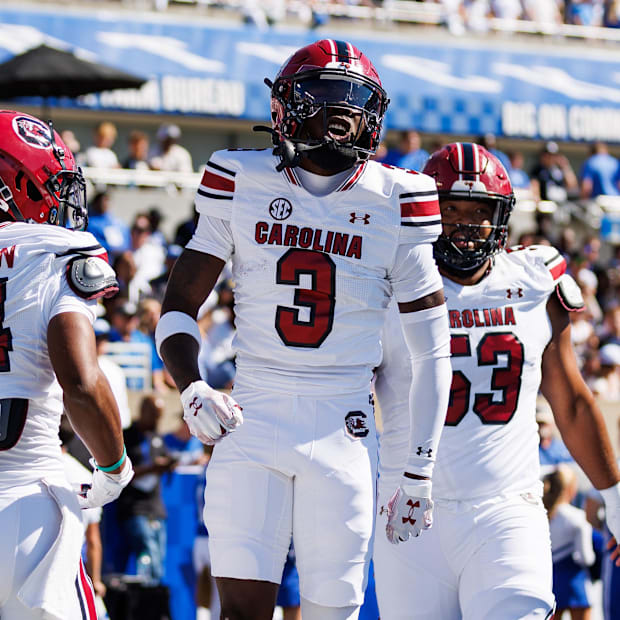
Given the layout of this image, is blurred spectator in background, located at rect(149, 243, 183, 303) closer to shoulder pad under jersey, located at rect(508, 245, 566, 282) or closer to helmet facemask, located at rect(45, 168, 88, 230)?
shoulder pad under jersey, located at rect(508, 245, 566, 282)

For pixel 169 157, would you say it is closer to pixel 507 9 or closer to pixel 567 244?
pixel 567 244

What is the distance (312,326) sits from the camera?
3.62m

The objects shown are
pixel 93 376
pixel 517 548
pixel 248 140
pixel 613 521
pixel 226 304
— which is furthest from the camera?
pixel 248 140

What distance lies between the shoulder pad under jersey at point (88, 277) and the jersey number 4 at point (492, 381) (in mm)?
1516

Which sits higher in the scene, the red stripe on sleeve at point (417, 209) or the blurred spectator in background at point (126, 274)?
the red stripe on sleeve at point (417, 209)

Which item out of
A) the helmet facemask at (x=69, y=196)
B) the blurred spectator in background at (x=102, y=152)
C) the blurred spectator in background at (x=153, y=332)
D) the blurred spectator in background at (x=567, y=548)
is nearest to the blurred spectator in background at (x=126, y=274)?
the blurred spectator in background at (x=153, y=332)

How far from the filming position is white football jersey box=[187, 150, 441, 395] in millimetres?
3633

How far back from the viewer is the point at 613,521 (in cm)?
466

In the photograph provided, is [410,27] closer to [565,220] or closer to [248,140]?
[248,140]

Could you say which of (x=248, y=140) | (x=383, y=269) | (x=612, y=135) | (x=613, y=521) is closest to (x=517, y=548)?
(x=613, y=521)

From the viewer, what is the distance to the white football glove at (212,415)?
3330mm

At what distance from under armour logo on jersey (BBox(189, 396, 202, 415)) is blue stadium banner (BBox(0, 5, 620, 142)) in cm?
1318

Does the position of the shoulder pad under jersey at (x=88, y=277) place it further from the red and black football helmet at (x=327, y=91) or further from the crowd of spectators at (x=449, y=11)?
the crowd of spectators at (x=449, y=11)

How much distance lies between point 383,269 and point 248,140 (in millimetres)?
14817
